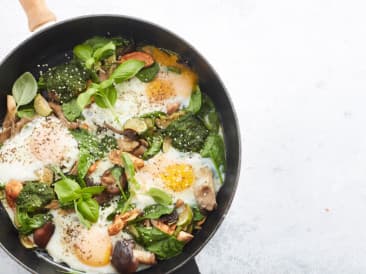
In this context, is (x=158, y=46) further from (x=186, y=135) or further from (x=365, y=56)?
(x=365, y=56)

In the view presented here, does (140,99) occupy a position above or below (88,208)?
above

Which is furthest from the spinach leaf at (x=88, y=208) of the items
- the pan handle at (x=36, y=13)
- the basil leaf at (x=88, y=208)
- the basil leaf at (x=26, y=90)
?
the pan handle at (x=36, y=13)

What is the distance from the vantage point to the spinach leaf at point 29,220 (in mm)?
2465

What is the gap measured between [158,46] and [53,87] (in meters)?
0.49

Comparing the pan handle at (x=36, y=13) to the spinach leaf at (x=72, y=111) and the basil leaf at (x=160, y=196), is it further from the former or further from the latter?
the basil leaf at (x=160, y=196)

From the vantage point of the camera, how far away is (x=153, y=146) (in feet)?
8.14

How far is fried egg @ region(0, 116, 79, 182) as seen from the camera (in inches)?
96.2

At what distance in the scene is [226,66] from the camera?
2641mm

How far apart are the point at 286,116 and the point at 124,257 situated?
970 mm

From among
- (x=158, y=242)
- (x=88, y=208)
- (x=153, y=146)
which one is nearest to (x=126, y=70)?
(x=153, y=146)

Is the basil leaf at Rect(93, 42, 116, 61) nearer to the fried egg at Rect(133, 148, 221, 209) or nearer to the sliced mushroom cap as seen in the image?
the fried egg at Rect(133, 148, 221, 209)

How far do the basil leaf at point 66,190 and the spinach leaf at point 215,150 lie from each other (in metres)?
0.55

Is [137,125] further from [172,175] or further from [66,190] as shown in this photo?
[66,190]

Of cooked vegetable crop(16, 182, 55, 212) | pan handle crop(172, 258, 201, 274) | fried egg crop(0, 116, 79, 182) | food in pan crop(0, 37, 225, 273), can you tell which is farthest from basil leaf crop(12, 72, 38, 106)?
pan handle crop(172, 258, 201, 274)
